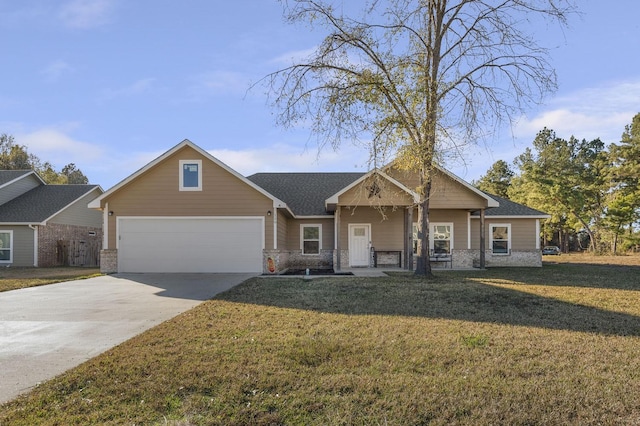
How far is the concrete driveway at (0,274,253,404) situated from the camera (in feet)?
16.1

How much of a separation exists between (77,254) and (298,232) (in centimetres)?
1320

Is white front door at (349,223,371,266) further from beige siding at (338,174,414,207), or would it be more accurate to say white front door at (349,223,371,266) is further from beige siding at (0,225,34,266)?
beige siding at (0,225,34,266)

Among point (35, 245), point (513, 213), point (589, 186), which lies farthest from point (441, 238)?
point (589, 186)

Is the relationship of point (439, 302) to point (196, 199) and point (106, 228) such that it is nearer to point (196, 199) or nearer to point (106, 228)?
point (196, 199)

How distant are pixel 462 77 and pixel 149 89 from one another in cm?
1034

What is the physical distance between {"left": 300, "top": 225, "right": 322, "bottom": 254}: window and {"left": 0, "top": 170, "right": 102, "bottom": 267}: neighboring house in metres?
13.3

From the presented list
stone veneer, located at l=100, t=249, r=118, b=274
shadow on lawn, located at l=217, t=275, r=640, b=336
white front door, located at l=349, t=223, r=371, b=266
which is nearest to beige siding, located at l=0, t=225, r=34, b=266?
stone veneer, located at l=100, t=249, r=118, b=274

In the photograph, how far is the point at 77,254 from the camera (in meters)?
24.3

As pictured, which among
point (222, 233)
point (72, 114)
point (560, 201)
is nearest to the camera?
point (222, 233)

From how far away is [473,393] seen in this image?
156 inches

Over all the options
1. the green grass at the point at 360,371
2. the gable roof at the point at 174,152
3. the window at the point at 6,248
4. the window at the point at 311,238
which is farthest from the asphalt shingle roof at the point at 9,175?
the green grass at the point at 360,371

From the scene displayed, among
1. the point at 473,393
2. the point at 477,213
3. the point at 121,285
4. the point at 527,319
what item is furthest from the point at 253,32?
the point at 477,213

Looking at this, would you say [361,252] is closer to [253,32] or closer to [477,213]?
[477,213]

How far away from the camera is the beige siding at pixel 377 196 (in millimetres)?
17422
